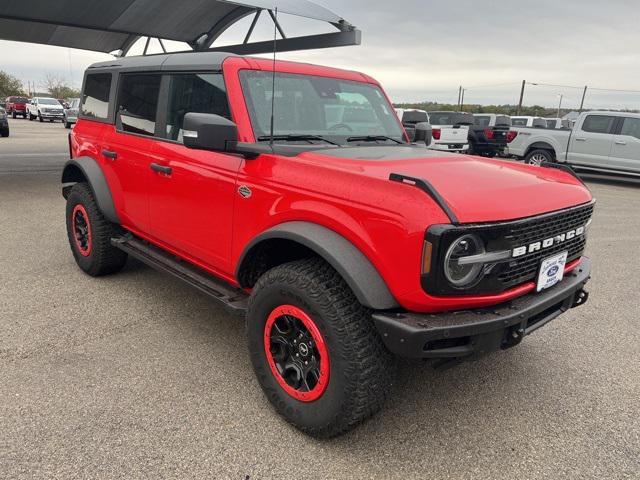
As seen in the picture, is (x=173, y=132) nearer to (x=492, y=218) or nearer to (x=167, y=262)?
(x=167, y=262)

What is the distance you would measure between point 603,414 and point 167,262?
301cm

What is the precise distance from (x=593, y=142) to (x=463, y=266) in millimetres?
12777

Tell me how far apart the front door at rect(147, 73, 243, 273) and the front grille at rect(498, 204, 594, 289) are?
1.56 metres

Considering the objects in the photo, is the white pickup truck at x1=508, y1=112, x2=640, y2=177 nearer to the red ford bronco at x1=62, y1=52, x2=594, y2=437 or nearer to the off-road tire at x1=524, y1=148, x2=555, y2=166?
the off-road tire at x1=524, y1=148, x2=555, y2=166

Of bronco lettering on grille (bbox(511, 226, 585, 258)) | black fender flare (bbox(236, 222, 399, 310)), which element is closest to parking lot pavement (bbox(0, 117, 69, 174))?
black fender flare (bbox(236, 222, 399, 310))

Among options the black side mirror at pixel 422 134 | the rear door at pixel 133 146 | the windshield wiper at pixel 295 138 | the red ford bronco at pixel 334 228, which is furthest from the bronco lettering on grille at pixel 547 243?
the rear door at pixel 133 146

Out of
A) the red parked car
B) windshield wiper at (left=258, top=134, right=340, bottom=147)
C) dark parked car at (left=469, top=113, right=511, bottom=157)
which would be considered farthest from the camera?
the red parked car

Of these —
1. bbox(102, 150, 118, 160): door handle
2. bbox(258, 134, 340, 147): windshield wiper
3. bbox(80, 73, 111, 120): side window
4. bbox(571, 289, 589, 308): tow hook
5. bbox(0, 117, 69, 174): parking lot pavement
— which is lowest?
bbox(0, 117, 69, 174): parking lot pavement

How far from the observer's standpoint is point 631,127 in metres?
12.4

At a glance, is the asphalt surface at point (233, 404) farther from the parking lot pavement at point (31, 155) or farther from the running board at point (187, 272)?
the parking lot pavement at point (31, 155)

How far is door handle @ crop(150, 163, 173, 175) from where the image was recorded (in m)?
3.38

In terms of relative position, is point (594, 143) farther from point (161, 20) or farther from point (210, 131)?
point (210, 131)

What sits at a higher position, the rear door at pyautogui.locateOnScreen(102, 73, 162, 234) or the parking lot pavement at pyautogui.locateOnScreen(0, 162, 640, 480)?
the rear door at pyautogui.locateOnScreen(102, 73, 162, 234)

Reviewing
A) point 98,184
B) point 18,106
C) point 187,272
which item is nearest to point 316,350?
point 187,272
